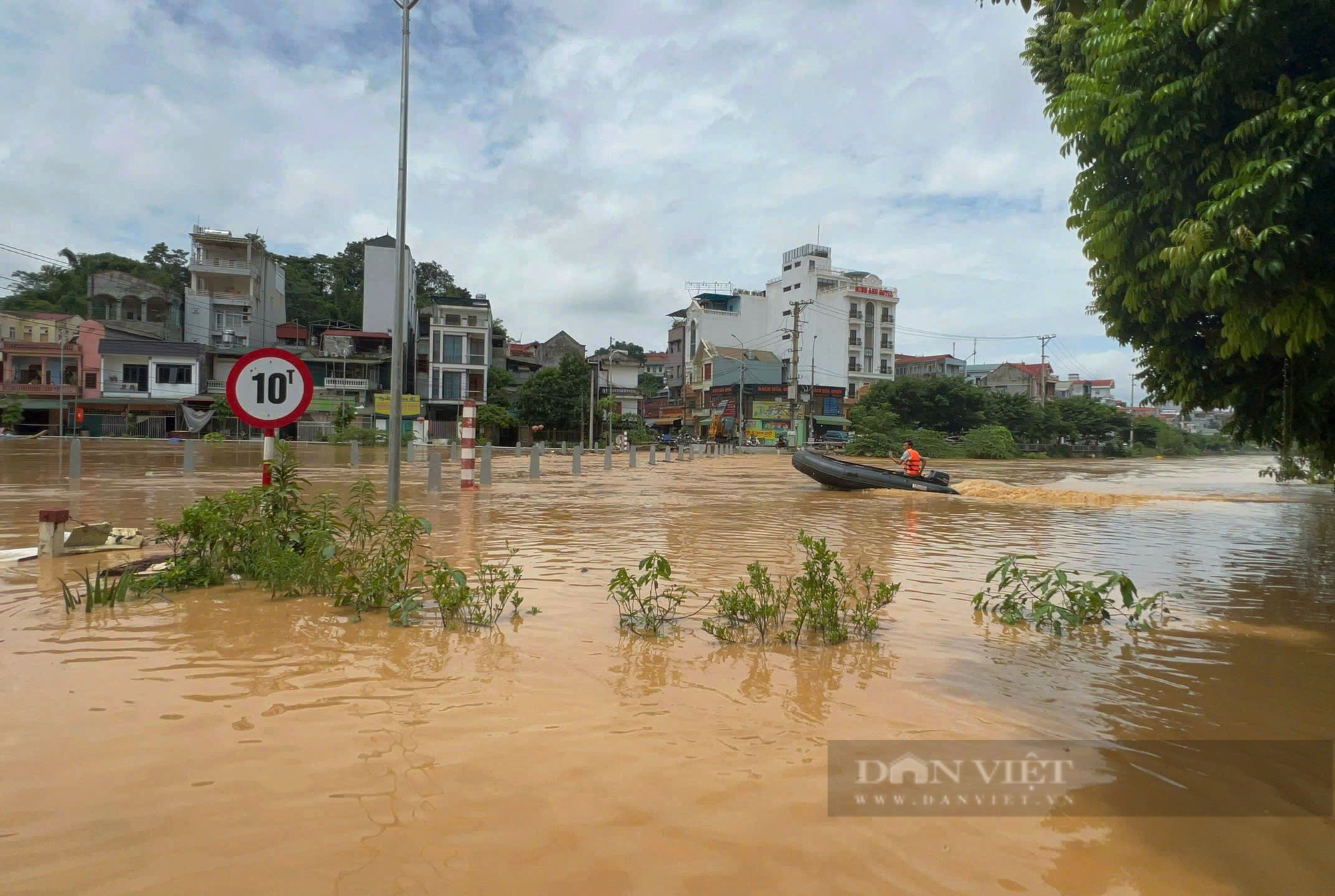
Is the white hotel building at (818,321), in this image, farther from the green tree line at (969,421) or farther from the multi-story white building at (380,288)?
the multi-story white building at (380,288)

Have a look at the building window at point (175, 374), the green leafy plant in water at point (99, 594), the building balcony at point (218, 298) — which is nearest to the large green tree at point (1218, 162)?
the green leafy plant in water at point (99, 594)

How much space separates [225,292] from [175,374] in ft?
30.0

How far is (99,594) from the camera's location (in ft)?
17.6

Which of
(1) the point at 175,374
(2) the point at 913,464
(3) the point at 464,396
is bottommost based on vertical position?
(2) the point at 913,464

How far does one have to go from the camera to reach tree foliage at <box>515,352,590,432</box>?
5344 centimetres

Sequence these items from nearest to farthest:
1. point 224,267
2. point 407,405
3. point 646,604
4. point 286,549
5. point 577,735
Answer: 1. point 577,735
2. point 646,604
3. point 286,549
4. point 407,405
5. point 224,267

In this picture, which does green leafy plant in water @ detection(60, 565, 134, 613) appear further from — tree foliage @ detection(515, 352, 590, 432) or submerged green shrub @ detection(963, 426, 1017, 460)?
submerged green shrub @ detection(963, 426, 1017, 460)

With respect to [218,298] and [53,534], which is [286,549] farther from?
[218,298]

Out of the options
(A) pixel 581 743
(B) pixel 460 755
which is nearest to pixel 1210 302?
(A) pixel 581 743

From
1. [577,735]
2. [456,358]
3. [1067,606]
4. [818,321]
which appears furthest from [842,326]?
[577,735]

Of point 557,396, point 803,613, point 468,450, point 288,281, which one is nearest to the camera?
point 803,613

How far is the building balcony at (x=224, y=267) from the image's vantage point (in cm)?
5641

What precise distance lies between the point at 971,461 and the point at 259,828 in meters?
50.5

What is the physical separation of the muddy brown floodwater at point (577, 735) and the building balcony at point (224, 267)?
186 ft
